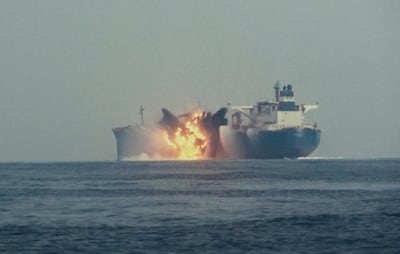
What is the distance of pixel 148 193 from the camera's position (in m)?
112

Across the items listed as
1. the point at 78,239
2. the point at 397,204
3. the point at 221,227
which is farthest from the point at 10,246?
the point at 397,204

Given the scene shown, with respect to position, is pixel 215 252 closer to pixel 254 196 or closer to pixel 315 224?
pixel 315 224

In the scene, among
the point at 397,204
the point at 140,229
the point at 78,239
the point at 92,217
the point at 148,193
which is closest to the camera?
the point at 78,239

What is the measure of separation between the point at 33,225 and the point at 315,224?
62.2ft

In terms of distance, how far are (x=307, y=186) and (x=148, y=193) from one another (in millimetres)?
24719

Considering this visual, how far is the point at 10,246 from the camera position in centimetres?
6078

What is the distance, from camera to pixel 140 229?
68875mm

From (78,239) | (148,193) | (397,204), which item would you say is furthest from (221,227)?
(148,193)

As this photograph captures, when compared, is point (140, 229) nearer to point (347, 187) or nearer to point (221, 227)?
point (221, 227)

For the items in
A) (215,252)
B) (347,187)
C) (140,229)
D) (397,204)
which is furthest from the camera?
(347,187)

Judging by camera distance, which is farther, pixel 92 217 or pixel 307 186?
pixel 307 186

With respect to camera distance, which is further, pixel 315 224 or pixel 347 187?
pixel 347 187

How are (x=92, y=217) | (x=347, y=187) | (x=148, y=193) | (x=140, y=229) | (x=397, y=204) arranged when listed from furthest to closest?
(x=347, y=187), (x=148, y=193), (x=397, y=204), (x=92, y=217), (x=140, y=229)

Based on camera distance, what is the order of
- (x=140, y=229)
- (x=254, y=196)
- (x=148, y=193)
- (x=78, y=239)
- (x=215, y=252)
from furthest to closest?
(x=148, y=193) < (x=254, y=196) < (x=140, y=229) < (x=78, y=239) < (x=215, y=252)
